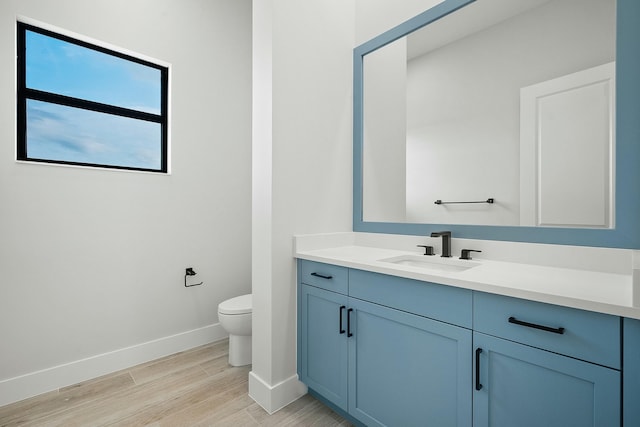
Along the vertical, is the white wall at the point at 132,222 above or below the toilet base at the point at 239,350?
above

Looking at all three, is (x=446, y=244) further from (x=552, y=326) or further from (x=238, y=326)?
(x=238, y=326)

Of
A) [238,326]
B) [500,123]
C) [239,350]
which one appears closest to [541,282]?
[500,123]

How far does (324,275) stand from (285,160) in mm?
687

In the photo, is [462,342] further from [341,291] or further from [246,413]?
[246,413]

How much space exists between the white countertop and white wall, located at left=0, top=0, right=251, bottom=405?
1461 millimetres

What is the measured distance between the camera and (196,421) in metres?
1.60

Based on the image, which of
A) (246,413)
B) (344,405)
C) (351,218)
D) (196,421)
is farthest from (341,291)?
(196,421)

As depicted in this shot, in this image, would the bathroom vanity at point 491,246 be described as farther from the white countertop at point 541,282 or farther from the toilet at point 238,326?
the toilet at point 238,326

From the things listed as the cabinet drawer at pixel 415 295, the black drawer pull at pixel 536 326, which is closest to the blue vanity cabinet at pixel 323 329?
the cabinet drawer at pixel 415 295

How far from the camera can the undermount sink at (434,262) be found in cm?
151

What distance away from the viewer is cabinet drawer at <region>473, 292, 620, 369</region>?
2.70ft

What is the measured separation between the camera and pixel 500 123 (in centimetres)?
150

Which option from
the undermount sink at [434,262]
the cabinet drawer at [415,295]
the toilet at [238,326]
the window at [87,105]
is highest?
the window at [87,105]

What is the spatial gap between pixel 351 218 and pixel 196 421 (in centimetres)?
148
